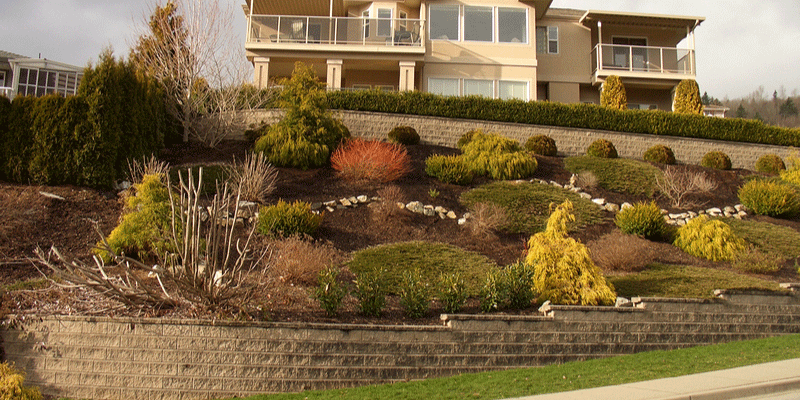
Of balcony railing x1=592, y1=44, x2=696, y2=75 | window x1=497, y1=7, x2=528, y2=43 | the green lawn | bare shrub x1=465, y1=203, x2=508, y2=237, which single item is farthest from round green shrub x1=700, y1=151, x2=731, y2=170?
the green lawn

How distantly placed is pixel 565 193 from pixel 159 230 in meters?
10.1

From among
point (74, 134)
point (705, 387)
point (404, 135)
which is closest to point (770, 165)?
point (404, 135)

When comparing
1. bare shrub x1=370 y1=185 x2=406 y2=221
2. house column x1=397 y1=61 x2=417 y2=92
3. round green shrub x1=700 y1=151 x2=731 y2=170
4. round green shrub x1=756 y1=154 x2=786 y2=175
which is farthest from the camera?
house column x1=397 y1=61 x2=417 y2=92

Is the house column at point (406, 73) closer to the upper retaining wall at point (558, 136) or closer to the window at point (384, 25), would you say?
the window at point (384, 25)

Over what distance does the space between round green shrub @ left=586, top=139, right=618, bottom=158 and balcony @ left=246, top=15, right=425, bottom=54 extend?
7.65m

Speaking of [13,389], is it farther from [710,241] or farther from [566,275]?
[710,241]

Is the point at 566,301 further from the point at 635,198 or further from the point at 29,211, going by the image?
the point at 29,211

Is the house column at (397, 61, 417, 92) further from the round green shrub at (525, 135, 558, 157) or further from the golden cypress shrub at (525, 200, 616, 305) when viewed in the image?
the golden cypress shrub at (525, 200, 616, 305)

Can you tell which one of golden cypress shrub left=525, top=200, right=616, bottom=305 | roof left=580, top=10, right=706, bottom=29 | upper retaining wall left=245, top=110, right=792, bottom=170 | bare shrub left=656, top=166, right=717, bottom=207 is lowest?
golden cypress shrub left=525, top=200, right=616, bottom=305

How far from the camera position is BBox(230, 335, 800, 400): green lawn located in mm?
6289

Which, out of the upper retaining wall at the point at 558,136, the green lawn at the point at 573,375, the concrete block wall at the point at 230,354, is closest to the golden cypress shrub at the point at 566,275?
the green lawn at the point at 573,375

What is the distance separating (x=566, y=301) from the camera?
8.31 meters

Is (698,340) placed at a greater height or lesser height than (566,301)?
lesser

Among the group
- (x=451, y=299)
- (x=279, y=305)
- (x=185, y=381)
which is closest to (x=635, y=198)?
(x=451, y=299)
